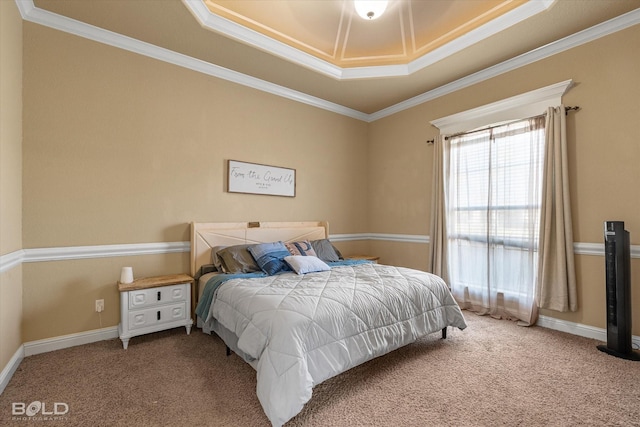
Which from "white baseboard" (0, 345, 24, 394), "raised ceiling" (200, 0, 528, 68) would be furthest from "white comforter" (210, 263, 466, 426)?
"raised ceiling" (200, 0, 528, 68)

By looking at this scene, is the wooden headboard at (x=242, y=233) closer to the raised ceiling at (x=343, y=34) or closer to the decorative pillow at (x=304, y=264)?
the decorative pillow at (x=304, y=264)

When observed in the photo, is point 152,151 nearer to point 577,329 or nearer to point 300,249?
point 300,249

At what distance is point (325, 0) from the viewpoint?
2.86m

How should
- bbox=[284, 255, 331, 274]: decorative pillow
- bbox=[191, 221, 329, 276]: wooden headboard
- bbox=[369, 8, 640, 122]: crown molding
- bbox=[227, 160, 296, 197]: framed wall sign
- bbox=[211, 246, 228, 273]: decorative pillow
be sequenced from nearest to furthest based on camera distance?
bbox=[369, 8, 640, 122]: crown molding → bbox=[284, 255, 331, 274]: decorative pillow → bbox=[211, 246, 228, 273]: decorative pillow → bbox=[191, 221, 329, 276]: wooden headboard → bbox=[227, 160, 296, 197]: framed wall sign

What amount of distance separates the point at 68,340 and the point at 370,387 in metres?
2.66

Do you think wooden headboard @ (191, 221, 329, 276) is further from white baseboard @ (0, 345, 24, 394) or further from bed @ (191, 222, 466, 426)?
white baseboard @ (0, 345, 24, 394)

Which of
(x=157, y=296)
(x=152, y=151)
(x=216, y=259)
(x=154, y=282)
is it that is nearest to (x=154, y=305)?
(x=157, y=296)

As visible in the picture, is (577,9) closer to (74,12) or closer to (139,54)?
(139,54)

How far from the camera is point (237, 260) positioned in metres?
3.05

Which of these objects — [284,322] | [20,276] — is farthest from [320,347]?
[20,276]

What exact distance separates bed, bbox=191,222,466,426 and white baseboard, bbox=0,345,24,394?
1.27 metres

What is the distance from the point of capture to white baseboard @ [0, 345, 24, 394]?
1992mm

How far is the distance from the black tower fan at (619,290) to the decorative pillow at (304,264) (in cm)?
248

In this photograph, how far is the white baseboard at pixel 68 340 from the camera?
248cm
